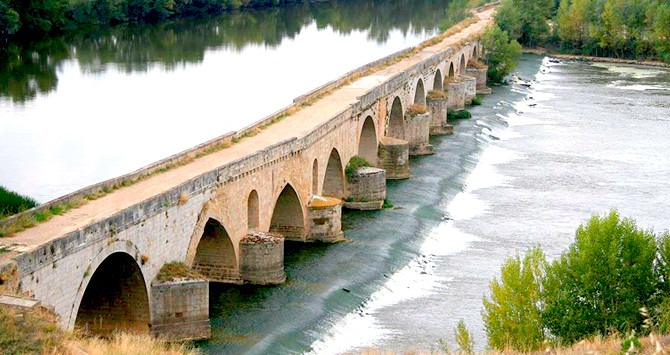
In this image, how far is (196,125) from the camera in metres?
41.7

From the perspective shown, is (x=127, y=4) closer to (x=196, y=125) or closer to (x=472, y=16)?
(x=472, y=16)

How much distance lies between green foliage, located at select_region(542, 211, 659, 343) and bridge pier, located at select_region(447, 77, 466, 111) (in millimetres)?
32065

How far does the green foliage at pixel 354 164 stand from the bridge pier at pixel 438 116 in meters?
12.1

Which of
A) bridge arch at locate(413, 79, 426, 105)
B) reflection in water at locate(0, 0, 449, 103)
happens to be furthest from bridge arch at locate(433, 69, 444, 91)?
reflection in water at locate(0, 0, 449, 103)

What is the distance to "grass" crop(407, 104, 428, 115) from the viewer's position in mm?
41688

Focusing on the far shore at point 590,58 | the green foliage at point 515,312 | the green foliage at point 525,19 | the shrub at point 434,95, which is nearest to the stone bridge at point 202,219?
the green foliage at point 515,312

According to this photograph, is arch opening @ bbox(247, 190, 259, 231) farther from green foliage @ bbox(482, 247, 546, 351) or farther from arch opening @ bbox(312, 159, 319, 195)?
green foliage @ bbox(482, 247, 546, 351)

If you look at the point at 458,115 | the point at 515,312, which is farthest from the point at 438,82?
the point at 515,312

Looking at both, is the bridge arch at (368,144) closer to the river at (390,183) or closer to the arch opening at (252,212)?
the river at (390,183)

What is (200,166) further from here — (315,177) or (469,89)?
(469,89)

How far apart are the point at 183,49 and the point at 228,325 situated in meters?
43.1

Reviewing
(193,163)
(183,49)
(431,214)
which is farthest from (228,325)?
(183,49)

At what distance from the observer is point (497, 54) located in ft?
204

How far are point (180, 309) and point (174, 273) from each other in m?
0.69
